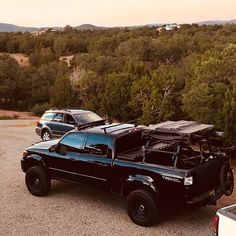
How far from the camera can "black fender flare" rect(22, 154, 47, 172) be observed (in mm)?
9672

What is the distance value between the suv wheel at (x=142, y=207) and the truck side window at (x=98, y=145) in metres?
1.14

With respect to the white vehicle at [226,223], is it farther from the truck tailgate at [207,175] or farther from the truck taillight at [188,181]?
the truck tailgate at [207,175]

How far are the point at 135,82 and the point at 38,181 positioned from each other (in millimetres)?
14662

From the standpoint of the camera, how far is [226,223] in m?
5.11

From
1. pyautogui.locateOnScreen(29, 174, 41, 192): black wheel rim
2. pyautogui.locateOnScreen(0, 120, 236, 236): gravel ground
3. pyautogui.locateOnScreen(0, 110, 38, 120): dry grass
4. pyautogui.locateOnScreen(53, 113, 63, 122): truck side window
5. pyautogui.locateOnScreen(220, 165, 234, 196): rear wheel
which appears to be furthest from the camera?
pyautogui.locateOnScreen(0, 110, 38, 120): dry grass

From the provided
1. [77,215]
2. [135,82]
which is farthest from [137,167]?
[135,82]

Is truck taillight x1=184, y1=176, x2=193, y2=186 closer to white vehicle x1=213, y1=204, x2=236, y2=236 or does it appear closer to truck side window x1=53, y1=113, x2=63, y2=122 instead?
white vehicle x1=213, y1=204, x2=236, y2=236

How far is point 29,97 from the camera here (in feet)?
147

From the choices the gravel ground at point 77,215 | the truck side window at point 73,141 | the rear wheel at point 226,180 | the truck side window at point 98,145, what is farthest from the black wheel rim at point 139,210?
the truck side window at point 73,141

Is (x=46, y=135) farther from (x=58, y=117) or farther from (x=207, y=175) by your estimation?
(x=207, y=175)

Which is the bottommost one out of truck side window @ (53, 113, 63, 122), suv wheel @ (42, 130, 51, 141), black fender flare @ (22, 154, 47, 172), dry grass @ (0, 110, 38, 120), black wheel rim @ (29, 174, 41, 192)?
dry grass @ (0, 110, 38, 120)

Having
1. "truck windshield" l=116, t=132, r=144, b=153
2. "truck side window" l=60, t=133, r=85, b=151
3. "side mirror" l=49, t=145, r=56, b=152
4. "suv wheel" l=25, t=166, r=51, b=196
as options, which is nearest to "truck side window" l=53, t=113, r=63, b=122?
"suv wheel" l=25, t=166, r=51, b=196

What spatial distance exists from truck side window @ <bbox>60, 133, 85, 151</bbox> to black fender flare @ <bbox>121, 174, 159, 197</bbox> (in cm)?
153

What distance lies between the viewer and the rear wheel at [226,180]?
793cm
